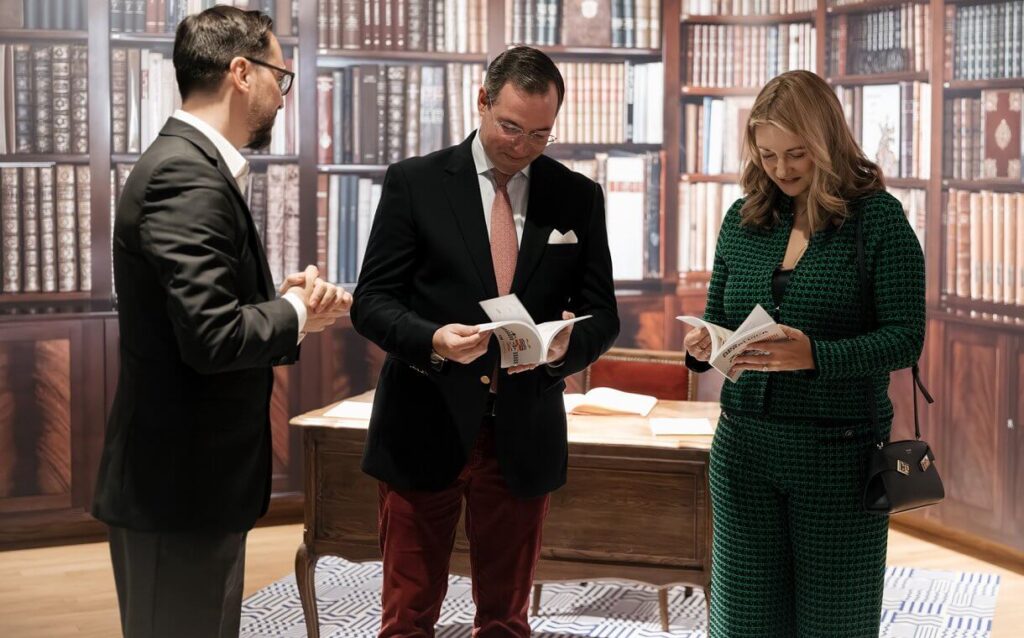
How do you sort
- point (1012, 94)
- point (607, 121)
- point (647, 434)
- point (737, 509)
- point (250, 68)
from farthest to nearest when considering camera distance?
point (607, 121), point (1012, 94), point (647, 434), point (737, 509), point (250, 68)

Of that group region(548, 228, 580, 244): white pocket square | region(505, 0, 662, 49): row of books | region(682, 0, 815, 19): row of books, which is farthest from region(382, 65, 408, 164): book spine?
region(548, 228, 580, 244): white pocket square

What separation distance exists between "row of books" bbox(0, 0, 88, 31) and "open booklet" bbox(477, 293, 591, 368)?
326 cm

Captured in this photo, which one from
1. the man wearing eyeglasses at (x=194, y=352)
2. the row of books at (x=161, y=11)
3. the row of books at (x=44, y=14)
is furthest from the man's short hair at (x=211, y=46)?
the row of books at (x=44, y=14)

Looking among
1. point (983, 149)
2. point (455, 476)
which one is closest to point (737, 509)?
point (455, 476)

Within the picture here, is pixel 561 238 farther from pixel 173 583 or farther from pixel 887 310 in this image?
pixel 173 583

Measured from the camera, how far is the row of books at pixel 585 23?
542cm

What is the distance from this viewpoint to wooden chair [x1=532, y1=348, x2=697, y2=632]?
167 inches

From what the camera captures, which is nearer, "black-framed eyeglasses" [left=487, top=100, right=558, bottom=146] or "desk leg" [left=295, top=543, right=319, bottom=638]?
"black-framed eyeglasses" [left=487, top=100, right=558, bottom=146]

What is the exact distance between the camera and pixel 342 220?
530 cm

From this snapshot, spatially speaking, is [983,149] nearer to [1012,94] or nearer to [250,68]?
[1012,94]

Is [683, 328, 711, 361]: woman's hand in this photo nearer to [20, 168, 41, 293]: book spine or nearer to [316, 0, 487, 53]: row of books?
[316, 0, 487, 53]: row of books

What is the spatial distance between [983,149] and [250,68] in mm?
3718

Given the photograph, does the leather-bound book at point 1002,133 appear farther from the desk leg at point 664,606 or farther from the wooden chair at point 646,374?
the desk leg at point 664,606

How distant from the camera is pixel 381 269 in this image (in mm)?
2549
